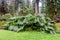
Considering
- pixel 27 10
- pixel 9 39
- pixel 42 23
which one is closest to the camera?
pixel 9 39

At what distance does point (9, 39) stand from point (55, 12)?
6959 mm

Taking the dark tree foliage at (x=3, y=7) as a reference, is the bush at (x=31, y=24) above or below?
below

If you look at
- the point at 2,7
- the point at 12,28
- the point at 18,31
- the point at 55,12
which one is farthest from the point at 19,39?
the point at 2,7

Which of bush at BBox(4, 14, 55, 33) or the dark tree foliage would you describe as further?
the dark tree foliage

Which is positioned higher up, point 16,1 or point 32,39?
point 16,1

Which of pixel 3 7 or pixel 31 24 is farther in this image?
pixel 3 7

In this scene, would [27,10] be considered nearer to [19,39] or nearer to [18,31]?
[18,31]

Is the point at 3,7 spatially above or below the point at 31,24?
above

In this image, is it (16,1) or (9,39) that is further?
(16,1)

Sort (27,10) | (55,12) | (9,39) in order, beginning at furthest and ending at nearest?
(27,10)
(55,12)
(9,39)

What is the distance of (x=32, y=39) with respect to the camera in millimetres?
5301

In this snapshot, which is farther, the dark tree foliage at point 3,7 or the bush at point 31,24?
the dark tree foliage at point 3,7

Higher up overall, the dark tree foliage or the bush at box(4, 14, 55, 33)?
the dark tree foliage

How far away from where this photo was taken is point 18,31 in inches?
279
